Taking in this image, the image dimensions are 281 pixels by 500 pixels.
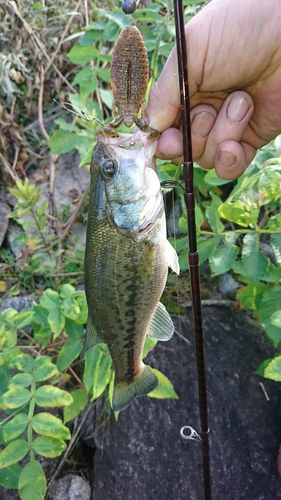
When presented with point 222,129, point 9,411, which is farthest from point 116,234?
point 9,411

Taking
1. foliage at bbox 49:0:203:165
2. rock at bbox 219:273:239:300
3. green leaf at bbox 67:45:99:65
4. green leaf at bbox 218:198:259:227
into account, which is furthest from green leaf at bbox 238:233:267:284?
green leaf at bbox 67:45:99:65

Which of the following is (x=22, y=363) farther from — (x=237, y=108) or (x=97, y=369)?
(x=237, y=108)

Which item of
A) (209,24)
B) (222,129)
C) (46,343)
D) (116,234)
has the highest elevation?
(209,24)

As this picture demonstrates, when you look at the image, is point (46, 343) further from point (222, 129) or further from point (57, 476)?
point (222, 129)

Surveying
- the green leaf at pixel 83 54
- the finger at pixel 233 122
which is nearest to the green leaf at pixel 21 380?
the finger at pixel 233 122

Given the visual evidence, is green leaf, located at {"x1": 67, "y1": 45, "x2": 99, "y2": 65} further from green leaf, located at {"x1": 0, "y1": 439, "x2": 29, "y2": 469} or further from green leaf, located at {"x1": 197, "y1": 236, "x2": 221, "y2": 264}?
green leaf, located at {"x1": 0, "y1": 439, "x2": 29, "y2": 469}

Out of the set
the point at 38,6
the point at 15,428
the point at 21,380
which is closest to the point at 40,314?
the point at 21,380
